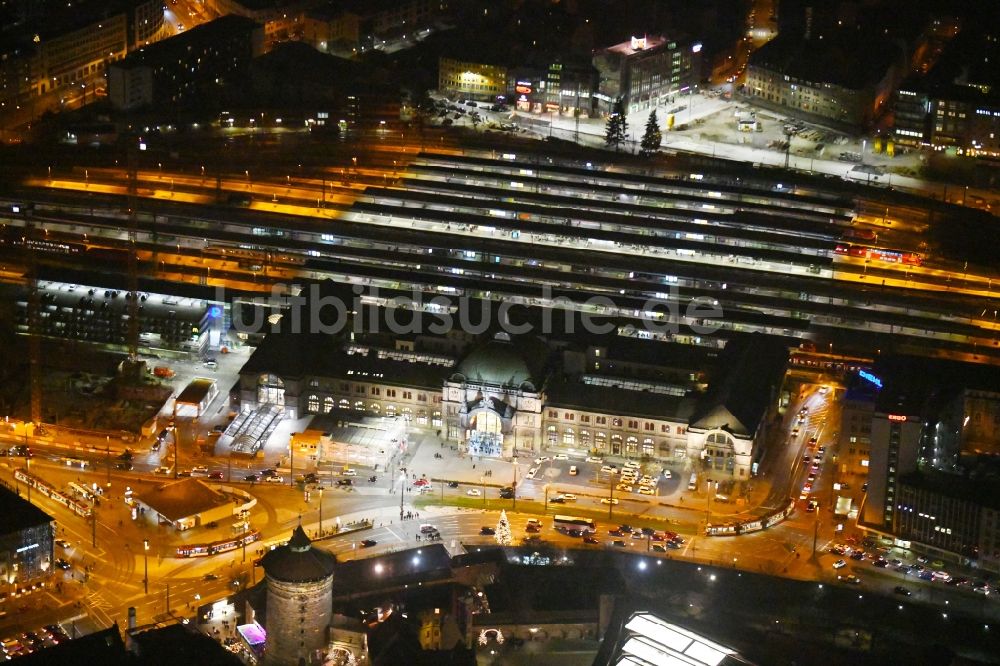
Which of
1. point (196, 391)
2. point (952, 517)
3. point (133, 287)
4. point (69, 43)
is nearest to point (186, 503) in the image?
point (196, 391)

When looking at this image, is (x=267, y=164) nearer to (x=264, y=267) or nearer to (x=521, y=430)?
(x=264, y=267)

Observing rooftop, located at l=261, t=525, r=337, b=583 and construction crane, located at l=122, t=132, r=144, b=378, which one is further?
construction crane, located at l=122, t=132, r=144, b=378

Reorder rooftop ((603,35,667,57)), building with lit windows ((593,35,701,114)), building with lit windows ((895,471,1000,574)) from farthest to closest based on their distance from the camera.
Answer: rooftop ((603,35,667,57)) < building with lit windows ((593,35,701,114)) < building with lit windows ((895,471,1000,574))

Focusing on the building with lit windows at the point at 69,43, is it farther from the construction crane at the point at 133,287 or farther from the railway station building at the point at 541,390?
the railway station building at the point at 541,390

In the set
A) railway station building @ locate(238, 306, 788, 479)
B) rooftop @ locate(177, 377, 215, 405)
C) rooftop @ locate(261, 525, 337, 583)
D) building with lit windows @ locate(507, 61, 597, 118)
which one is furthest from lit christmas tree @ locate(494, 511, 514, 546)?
building with lit windows @ locate(507, 61, 597, 118)

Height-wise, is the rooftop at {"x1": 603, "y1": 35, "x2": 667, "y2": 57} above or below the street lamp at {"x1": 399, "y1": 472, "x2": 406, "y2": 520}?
above

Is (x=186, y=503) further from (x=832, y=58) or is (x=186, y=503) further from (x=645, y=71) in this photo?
(x=832, y=58)

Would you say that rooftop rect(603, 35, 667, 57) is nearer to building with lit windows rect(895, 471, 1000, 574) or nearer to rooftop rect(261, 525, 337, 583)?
building with lit windows rect(895, 471, 1000, 574)

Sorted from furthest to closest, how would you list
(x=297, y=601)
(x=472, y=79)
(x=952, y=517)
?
(x=472, y=79)
(x=952, y=517)
(x=297, y=601)
